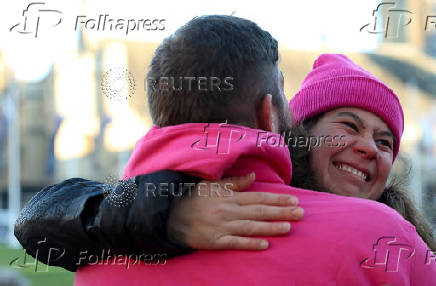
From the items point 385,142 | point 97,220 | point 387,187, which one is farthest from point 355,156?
point 97,220

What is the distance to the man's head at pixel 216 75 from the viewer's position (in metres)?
1.67

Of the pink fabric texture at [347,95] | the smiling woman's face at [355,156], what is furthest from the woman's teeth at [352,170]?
the pink fabric texture at [347,95]

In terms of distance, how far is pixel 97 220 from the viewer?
168 cm

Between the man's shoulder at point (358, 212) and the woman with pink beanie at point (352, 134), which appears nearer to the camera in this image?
the man's shoulder at point (358, 212)

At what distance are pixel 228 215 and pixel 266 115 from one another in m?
0.26

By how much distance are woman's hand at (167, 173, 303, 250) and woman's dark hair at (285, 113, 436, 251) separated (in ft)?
2.33

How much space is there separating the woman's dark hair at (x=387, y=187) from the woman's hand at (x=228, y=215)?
28.0 inches

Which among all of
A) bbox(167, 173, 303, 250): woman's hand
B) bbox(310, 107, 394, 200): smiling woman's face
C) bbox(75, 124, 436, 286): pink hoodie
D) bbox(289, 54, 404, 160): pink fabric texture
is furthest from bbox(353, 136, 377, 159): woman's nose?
bbox(167, 173, 303, 250): woman's hand

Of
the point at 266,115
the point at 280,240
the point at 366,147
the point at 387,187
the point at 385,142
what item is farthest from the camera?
the point at 387,187

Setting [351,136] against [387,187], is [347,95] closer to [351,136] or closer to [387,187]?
[351,136]

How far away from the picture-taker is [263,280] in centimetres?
155

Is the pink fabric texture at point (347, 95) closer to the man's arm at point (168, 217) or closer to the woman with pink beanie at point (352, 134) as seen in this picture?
the woman with pink beanie at point (352, 134)

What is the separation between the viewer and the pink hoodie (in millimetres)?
1541

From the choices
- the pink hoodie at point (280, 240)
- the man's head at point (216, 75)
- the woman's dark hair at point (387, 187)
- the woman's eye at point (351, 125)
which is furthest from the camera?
the woman's eye at point (351, 125)
